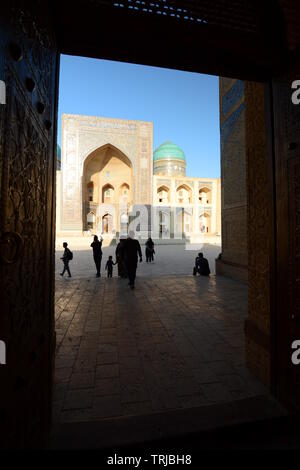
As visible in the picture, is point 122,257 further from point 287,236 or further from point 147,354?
point 287,236

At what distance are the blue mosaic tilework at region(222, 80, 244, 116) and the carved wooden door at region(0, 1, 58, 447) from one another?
567 centimetres

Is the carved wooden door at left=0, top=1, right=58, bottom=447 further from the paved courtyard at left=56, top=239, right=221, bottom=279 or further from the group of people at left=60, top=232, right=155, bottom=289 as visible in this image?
the paved courtyard at left=56, top=239, right=221, bottom=279

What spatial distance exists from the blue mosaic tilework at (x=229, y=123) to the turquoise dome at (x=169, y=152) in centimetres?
2511

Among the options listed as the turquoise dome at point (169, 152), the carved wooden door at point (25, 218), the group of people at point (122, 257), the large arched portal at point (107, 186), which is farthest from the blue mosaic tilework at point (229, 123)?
the turquoise dome at point (169, 152)

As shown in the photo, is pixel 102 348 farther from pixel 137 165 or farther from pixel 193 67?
pixel 137 165

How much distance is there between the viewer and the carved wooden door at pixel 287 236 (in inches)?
56.0

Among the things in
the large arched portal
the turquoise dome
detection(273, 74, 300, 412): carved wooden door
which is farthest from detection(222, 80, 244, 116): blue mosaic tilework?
the turquoise dome

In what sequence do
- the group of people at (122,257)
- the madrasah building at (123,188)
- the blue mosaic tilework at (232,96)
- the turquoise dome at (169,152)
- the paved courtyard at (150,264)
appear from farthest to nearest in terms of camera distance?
the turquoise dome at (169,152) → the madrasah building at (123,188) → the paved courtyard at (150,264) → the blue mosaic tilework at (232,96) → the group of people at (122,257)

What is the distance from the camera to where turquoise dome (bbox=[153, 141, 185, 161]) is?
30.7 meters

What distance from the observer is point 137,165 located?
2219 cm

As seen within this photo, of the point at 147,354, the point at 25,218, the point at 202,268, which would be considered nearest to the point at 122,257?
the point at 202,268

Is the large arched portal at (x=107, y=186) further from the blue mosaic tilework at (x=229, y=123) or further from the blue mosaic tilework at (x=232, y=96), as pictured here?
the blue mosaic tilework at (x=232, y=96)

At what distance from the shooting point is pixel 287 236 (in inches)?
58.1
